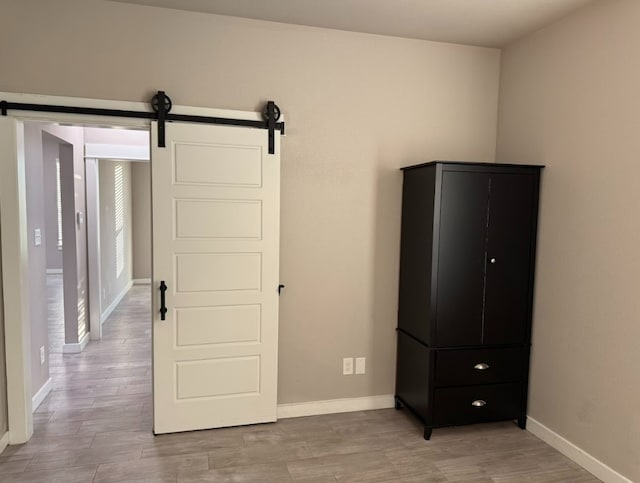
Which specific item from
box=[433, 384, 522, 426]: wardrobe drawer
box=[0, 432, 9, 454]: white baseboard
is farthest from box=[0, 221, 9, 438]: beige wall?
box=[433, 384, 522, 426]: wardrobe drawer

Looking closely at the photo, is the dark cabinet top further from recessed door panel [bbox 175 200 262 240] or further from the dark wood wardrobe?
recessed door panel [bbox 175 200 262 240]

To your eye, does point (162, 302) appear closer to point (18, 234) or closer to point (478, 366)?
point (18, 234)

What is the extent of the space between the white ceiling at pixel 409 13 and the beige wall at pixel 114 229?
12.2 ft

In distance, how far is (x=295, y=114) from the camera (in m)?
3.16

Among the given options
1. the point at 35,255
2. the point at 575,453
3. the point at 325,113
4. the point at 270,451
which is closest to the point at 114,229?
the point at 35,255

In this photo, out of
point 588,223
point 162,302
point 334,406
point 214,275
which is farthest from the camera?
point 334,406

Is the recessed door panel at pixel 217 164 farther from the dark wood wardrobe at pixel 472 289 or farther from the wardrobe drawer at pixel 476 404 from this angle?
the wardrobe drawer at pixel 476 404

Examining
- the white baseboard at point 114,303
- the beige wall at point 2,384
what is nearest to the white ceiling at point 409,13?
the beige wall at point 2,384

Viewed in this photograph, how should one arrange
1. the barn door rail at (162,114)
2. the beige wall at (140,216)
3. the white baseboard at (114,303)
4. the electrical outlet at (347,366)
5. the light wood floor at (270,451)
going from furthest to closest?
the beige wall at (140,216), the white baseboard at (114,303), the electrical outlet at (347,366), the barn door rail at (162,114), the light wood floor at (270,451)

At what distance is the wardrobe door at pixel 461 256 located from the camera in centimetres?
293

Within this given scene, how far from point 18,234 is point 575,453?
3700mm

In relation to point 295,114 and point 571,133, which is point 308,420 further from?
point 571,133

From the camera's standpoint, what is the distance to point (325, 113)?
321 cm

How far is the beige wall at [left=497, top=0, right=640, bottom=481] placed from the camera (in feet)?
8.06
